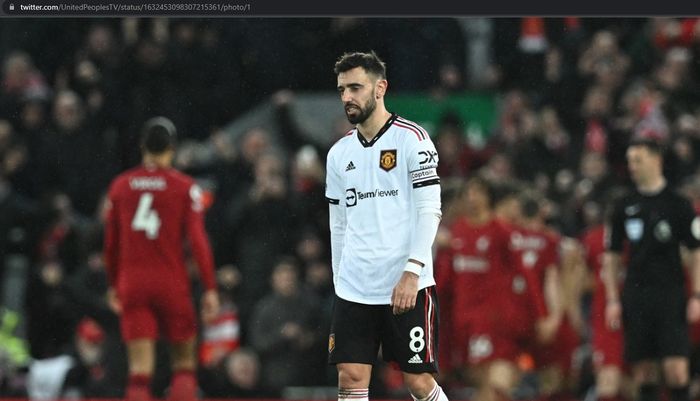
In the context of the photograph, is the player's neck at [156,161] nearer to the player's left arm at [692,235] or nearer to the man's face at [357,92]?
the man's face at [357,92]

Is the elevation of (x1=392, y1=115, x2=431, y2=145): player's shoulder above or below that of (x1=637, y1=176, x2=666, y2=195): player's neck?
above

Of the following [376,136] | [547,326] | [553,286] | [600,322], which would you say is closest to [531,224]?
[553,286]

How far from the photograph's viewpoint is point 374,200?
6875 mm

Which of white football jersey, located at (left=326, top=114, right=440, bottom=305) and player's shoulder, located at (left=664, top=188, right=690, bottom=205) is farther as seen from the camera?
player's shoulder, located at (left=664, top=188, right=690, bottom=205)

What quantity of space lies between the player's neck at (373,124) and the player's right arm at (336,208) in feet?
0.68

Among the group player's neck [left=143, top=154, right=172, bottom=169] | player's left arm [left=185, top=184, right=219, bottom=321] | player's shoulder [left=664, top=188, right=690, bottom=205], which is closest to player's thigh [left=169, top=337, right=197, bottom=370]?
player's left arm [left=185, top=184, right=219, bottom=321]

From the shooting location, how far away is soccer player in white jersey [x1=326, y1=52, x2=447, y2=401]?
680 centimetres

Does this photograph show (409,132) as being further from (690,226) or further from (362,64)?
(690,226)

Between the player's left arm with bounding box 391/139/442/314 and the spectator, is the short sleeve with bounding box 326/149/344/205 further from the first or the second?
the spectator

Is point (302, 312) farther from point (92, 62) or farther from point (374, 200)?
point (374, 200)

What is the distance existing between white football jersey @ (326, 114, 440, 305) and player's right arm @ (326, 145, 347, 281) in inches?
3.9

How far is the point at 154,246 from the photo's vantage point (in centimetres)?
966

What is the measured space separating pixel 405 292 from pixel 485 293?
3883 millimetres
